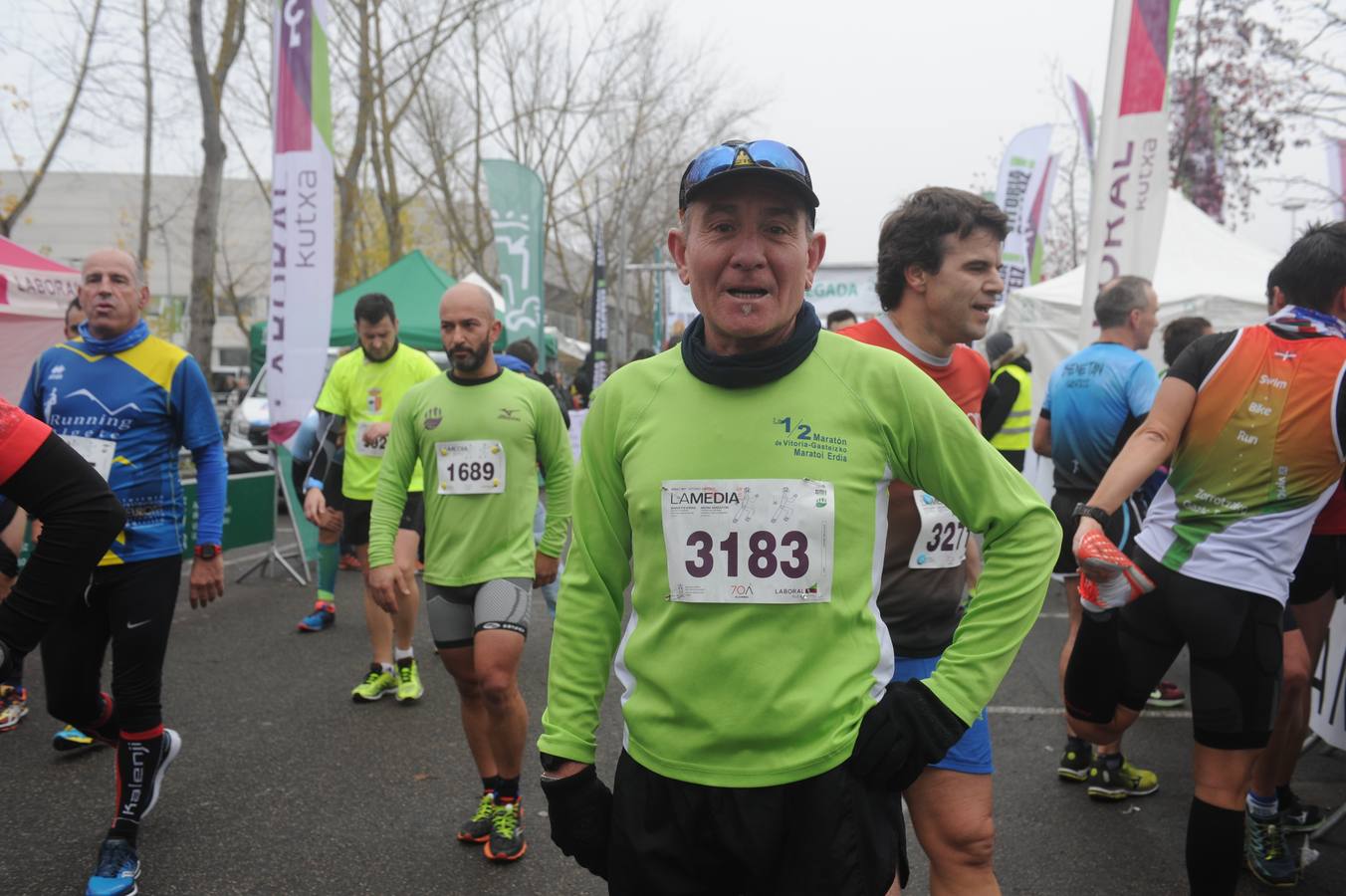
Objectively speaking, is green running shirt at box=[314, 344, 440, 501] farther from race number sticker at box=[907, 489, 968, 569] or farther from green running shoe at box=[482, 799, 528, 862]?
race number sticker at box=[907, 489, 968, 569]

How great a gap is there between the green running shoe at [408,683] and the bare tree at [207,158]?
1067cm

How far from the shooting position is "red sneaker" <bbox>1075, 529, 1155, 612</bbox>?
9.25 feet

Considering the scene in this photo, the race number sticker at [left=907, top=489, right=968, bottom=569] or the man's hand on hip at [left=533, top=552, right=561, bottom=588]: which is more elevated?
the race number sticker at [left=907, top=489, right=968, bottom=569]

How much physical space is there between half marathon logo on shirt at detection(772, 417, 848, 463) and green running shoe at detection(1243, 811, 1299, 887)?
2809mm

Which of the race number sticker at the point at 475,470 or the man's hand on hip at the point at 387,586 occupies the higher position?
the race number sticker at the point at 475,470

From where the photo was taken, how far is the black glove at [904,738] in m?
1.73

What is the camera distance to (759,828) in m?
1.76

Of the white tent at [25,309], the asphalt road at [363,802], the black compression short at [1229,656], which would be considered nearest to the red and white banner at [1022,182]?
the asphalt road at [363,802]

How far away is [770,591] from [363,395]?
16.3ft

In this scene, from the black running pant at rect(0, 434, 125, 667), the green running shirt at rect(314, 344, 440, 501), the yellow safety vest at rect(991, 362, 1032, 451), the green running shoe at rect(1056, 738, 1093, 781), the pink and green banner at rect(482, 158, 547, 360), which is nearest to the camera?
the black running pant at rect(0, 434, 125, 667)

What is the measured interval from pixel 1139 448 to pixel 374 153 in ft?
85.2

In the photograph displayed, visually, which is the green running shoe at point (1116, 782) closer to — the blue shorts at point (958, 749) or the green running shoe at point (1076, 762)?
the green running shoe at point (1076, 762)

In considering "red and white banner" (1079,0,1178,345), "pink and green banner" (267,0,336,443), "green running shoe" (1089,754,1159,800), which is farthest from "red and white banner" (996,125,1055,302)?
"green running shoe" (1089,754,1159,800)

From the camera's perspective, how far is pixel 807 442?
182cm
